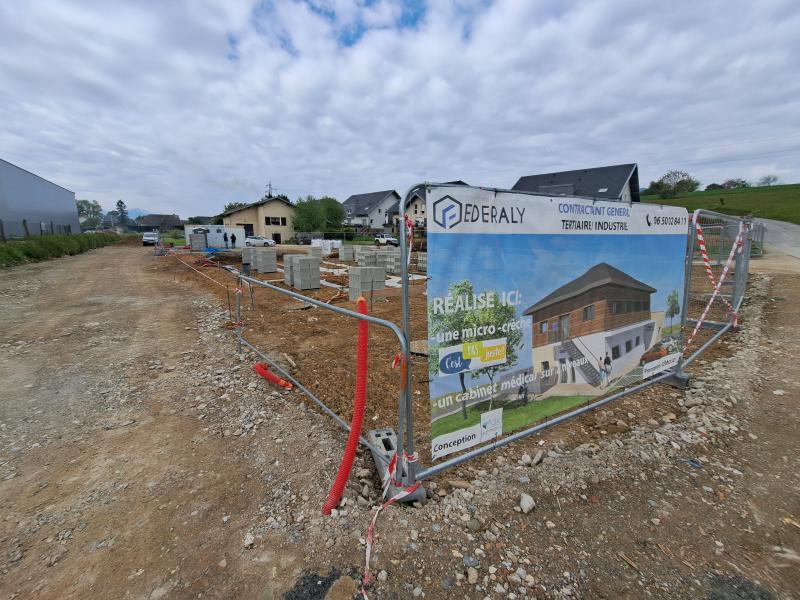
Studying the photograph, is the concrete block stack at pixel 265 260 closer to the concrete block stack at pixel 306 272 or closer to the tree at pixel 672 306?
the concrete block stack at pixel 306 272

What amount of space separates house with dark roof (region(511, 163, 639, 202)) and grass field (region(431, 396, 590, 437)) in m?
37.6

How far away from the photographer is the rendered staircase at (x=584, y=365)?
135 inches

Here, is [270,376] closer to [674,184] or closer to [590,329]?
[590,329]

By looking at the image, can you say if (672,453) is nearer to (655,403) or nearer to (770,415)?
(655,403)

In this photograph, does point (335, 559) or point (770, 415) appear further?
point (770, 415)

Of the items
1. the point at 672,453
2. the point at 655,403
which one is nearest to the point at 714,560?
the point at 672,453

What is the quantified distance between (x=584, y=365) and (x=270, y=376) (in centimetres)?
398

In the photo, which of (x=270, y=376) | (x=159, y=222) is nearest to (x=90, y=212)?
(x=159, y=222)

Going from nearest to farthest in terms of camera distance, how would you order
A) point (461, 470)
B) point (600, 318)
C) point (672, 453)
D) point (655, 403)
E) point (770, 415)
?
1. point (461, 470)
2. point (672, 453)
3. point (600, 318)
4. point (770, 415)
5. point (655, 403)

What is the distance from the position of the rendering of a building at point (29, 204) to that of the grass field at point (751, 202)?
6094 cm

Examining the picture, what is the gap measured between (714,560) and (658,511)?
1.41 ft

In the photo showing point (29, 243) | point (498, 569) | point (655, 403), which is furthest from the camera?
point (29, 243)

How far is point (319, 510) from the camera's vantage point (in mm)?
2684

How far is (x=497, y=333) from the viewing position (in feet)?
9.48
